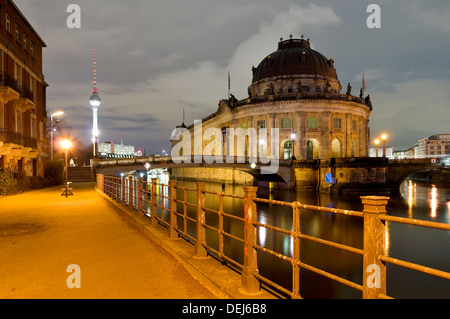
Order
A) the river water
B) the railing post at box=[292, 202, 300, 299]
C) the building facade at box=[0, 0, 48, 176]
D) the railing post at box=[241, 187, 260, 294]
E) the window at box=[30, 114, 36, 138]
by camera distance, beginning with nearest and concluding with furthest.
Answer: the railing post at box=[292, 202, 300, 299] → the railing post at box=[241, 187, 260, 294] → the river water → the building facade at box=[0, 0, 48, 176] → the window at box=[30, 114, 36, 138]

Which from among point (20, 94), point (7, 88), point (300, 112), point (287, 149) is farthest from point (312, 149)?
point (7, 88)

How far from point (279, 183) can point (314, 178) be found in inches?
192

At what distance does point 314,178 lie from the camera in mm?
43000

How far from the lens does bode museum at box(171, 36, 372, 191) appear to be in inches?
2031

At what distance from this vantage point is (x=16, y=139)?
22547mm

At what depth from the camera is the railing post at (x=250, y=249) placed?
4.27m

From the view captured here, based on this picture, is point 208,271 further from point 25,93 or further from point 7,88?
point 25,93

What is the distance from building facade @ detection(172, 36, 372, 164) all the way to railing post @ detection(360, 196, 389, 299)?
45552 millimetres

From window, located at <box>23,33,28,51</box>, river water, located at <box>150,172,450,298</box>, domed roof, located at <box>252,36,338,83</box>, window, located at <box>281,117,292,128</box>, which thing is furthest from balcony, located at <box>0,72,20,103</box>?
domed roof, located at <box>252,36,338,83</box>

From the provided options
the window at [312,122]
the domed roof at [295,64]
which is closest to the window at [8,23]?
the window at [312,122]

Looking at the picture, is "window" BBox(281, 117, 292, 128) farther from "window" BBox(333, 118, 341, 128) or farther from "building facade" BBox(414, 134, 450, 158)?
"building facade" BBox(414, 134, 450, 158)

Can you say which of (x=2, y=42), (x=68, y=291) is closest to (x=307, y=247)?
(x=68, y=291)

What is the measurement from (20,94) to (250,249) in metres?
24.3
